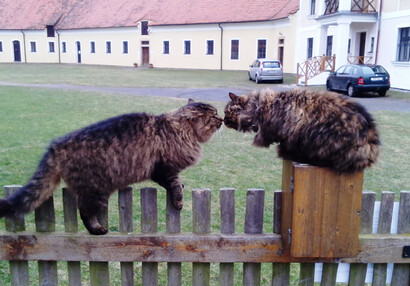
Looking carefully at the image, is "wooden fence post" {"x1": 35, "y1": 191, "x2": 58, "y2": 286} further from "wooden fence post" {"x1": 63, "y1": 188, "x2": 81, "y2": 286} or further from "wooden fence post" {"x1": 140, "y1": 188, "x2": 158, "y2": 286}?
"wooden fence post" {"x1": 140, "y1": 188, "x2": 158, "y2": 286}

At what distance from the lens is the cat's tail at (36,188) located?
2625 mm

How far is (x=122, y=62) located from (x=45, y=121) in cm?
4290

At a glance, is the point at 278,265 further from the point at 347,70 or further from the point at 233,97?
the point at 347,70

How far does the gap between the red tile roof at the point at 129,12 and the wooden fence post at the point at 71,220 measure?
1537 inches

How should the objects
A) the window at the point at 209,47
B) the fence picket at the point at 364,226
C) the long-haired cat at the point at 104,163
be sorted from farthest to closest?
1. the window at the point at 209,47
2. the fence picket at the point at 364,226
3. the long-haired cat at the point at 104,163

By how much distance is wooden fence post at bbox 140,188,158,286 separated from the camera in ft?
9.30

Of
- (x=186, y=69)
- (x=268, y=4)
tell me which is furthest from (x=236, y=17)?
(x=186, y=69)

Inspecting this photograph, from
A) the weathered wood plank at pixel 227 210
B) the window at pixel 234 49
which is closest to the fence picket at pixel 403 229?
the weathered wood plank at pixel 227 210

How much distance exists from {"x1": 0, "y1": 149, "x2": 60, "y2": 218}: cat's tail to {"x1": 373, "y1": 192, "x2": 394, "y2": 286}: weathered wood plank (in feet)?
7.00

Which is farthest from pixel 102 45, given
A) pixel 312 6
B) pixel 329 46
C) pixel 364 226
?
pixel 364 226

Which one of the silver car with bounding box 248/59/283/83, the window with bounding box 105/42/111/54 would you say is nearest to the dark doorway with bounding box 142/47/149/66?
the window with bounding box 105/42/111/54

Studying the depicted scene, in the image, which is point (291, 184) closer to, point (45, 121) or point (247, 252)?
point (247, 252)

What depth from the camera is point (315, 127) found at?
2506 mm

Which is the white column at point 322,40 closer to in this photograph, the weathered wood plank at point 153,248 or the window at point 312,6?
the window at point 312,6
